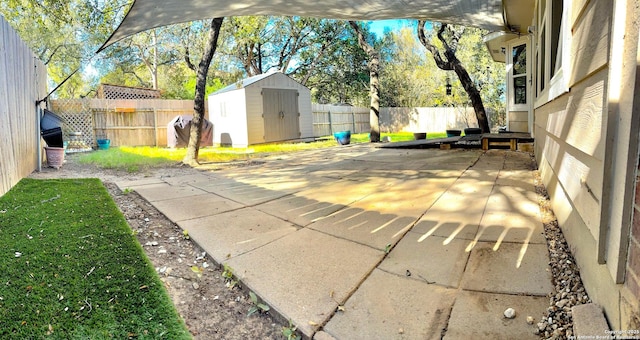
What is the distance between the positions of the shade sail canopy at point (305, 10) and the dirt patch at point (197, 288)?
1.86 m

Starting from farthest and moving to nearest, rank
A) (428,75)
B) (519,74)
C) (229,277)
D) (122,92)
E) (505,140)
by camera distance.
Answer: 1. (428,75)
2. (122,92)
3. (519,74)
4. (505,140)
5. (229,277)

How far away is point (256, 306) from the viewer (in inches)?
61.4

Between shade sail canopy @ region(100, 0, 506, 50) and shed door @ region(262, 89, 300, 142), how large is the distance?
7141mm

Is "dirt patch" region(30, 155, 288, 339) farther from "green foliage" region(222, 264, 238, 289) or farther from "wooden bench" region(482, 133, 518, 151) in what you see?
"wooden bench" region(482, 133, 518, 151)

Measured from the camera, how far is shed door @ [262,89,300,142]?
36.9ft

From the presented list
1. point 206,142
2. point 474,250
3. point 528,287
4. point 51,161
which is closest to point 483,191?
point 474,250

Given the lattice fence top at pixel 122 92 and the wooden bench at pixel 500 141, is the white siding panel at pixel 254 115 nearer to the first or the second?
A: the wooden bench at pixel 500 141

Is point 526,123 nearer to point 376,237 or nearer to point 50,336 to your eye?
point 376,237

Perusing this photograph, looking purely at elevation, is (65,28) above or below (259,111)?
above

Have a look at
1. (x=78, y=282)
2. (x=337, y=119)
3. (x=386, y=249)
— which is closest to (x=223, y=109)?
(x=337, y=119)

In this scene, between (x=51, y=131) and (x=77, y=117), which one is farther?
(x=77, y=117)

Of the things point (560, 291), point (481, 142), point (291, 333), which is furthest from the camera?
point (481, 142)

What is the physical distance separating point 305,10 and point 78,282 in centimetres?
348

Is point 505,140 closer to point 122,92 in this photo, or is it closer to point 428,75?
point 428,75
